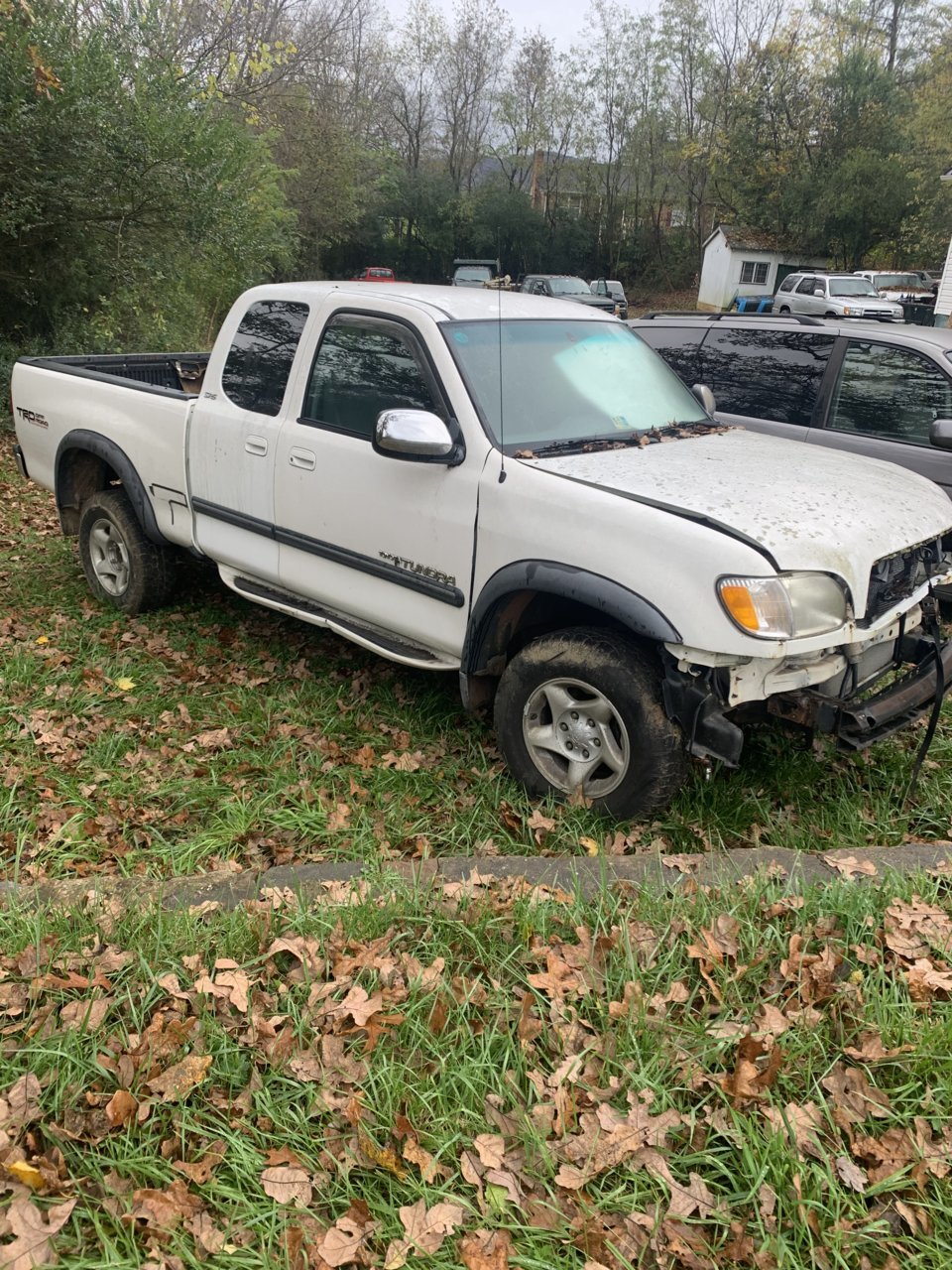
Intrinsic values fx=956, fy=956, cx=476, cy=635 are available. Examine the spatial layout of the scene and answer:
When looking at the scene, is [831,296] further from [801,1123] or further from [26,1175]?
[26,1175]

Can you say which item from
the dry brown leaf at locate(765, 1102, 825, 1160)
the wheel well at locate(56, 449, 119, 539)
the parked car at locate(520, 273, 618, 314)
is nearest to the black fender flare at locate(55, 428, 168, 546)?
the wheel well at locate(56, 449, 119, 539)

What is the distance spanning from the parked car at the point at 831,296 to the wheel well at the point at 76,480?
67.0ft

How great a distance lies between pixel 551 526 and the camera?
11.7 ft

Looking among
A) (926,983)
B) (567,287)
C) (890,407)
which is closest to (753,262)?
(567,287)

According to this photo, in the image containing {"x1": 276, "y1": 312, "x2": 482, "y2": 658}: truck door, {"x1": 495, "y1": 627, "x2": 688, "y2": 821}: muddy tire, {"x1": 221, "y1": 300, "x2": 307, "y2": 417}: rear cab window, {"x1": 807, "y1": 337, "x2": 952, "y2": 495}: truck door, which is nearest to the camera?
{"x1": 495, "y1": 627, "x2": 688, "y2": 821}: muddy tire

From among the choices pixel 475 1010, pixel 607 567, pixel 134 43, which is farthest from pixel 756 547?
pixel 134 43

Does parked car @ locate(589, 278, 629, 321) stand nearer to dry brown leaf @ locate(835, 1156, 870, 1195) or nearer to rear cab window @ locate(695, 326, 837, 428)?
rear cab window @ locate(695, 326, 837, 428)

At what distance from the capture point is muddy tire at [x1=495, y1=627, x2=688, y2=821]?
11.3 feet

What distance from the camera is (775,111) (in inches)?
1567

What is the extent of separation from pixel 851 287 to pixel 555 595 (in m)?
26.0

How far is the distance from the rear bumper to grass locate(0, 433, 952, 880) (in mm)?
505

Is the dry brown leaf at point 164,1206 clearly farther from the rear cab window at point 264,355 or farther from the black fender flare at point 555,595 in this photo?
the rear cab window at point 264,355

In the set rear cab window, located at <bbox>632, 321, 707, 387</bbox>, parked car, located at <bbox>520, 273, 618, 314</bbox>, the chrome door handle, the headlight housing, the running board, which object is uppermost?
parked car, located at <bbox>520, 273, 618, 314</bbox>

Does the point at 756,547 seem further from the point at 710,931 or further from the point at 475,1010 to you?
the point at 475,1010
